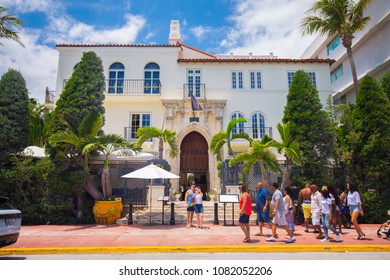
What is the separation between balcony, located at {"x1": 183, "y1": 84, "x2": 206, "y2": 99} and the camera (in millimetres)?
18062

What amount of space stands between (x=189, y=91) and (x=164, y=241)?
1238 cm

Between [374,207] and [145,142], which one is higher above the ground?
[145,142]

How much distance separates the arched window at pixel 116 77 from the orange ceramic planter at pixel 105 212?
379 inches

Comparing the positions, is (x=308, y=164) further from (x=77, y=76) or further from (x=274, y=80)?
(x=77, y=76)

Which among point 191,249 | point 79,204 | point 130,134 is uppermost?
point 130,134

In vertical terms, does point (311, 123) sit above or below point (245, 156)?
→ above

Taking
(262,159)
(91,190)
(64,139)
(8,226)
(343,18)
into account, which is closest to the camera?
(8,226)

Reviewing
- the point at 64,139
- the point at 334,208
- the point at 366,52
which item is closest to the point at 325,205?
the point at 334,208

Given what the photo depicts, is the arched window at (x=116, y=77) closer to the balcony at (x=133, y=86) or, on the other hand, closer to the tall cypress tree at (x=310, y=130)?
the balcony at (x=133, y=86)

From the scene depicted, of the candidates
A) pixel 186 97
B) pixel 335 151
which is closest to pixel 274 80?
pixel 186 97

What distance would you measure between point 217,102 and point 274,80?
15.4ft

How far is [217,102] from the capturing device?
17812mm

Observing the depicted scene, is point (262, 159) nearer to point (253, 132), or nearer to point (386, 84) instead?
point (253, 132)

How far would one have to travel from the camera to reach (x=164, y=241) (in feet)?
25.0
